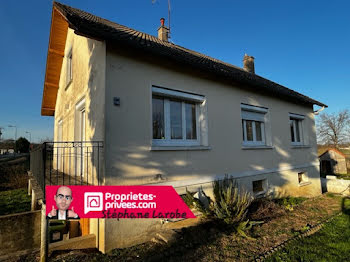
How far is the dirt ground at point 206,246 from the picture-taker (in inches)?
132

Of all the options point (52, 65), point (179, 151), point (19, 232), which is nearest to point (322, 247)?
point (179, 151)

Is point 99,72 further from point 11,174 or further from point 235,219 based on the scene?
point 11,174

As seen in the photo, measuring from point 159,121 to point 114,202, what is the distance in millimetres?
2062

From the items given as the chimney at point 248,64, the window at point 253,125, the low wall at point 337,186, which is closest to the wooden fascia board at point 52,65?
the window at point 253,125

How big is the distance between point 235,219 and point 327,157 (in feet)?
60.5

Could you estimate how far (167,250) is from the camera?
141 inches

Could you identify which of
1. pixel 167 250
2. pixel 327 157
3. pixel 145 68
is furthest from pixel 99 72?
pixel 327 157

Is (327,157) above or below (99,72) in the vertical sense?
below

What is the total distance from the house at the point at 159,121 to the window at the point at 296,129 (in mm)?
1009

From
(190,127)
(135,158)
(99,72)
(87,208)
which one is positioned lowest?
(87,208)

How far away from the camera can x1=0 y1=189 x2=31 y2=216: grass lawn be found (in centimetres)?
727

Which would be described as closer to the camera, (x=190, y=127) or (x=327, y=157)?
(x=190, y=127)

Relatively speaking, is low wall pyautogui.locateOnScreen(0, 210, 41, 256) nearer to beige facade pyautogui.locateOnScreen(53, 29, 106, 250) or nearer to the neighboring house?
beige facade pyautogui.locateOnScreen(53, 29, 106, 250)

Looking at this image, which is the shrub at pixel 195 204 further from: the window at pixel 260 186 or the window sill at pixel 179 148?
the window at pixel 260 186
